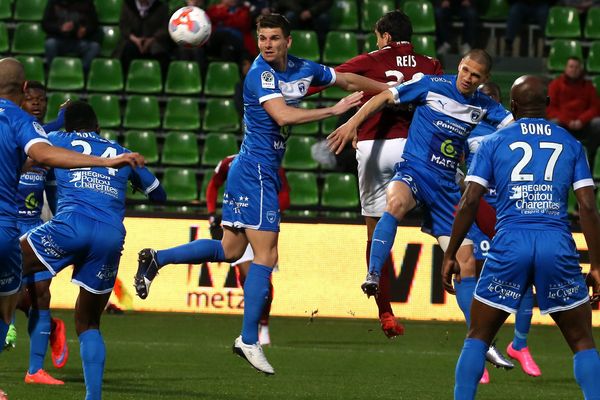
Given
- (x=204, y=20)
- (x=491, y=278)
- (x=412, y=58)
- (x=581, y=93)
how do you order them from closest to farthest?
(x=491, y=278)
(x=412, y=58)
(x=204, y=20)
(x=581, y=93)

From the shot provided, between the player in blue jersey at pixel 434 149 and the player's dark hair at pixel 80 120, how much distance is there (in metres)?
2.16

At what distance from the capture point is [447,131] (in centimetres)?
955

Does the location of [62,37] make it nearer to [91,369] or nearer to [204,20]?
[204,20]

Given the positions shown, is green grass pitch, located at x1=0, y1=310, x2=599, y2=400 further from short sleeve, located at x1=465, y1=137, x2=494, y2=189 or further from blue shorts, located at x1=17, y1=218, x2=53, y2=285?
short sleeve, located at x1=465, y1=137, x2=494, y2=189

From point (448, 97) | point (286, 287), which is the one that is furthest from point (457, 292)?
point (286, 287)

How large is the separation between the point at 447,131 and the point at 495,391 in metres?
2.05

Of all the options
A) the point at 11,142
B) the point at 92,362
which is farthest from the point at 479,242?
the point at 11,142

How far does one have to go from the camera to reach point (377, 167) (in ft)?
33.1

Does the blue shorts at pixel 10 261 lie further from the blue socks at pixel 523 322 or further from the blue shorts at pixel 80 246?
the blue socks at pixel 523 322

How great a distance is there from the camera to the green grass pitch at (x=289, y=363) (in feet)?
31.0

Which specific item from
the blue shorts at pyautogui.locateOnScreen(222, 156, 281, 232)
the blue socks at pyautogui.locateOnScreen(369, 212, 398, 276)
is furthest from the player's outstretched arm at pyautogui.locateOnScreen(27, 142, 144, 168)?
the blue socks at pyautogui.locateOnScreen(369, 212, 398, 276)

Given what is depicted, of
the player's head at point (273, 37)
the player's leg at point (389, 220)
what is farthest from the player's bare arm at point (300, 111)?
the player's leg at point (389, 220)

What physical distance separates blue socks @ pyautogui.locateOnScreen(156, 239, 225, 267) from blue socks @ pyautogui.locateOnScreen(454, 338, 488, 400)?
8.70 ft

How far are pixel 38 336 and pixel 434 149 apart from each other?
322cm
